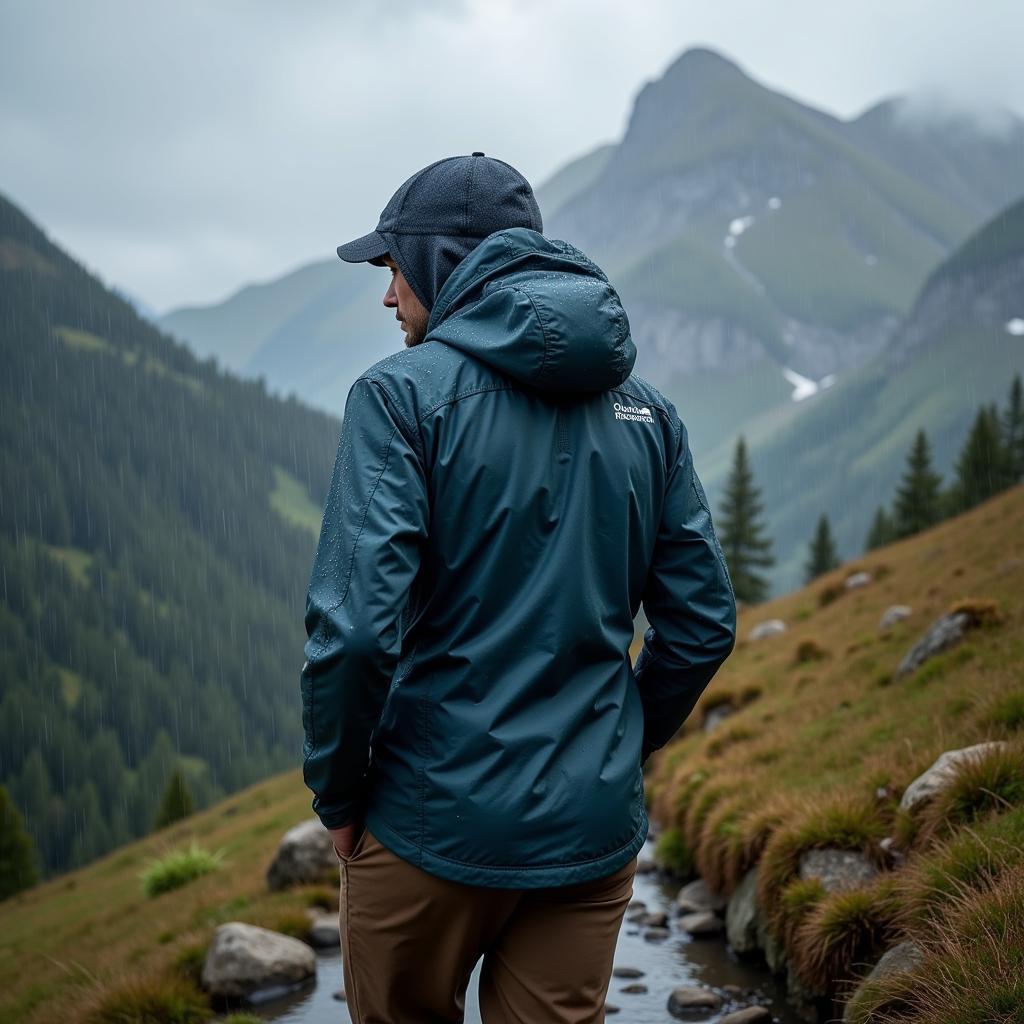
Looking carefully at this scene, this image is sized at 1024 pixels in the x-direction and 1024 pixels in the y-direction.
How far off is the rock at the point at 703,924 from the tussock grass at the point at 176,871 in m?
10.6

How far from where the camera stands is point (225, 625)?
556 ft

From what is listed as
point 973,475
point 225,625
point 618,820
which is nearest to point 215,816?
point 618,820

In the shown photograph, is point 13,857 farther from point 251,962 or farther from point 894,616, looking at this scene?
point 251,962

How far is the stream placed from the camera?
6.98 meters

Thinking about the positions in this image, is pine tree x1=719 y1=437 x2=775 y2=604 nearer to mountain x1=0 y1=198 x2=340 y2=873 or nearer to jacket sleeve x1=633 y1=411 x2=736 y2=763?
jacket sleeve x1=633 y1=411 x2=736 y2=763

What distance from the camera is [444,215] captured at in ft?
10.7

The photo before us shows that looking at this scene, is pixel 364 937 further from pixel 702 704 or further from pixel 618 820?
pixel 702 704

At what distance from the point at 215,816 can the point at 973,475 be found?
4857cm

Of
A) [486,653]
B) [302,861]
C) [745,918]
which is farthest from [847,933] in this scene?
[302,861]

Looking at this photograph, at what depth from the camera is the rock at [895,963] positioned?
4.90 meters

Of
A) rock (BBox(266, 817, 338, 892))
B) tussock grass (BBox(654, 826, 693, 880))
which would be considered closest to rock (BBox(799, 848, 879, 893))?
tussock grass (BBox(654, 826, 693, 880))

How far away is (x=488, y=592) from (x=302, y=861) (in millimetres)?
9945

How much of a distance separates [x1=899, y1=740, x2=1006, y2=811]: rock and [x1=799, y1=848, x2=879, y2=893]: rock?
0.49 m

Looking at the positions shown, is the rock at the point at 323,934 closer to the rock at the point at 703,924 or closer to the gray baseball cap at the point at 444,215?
the rock at the point at 703,924
